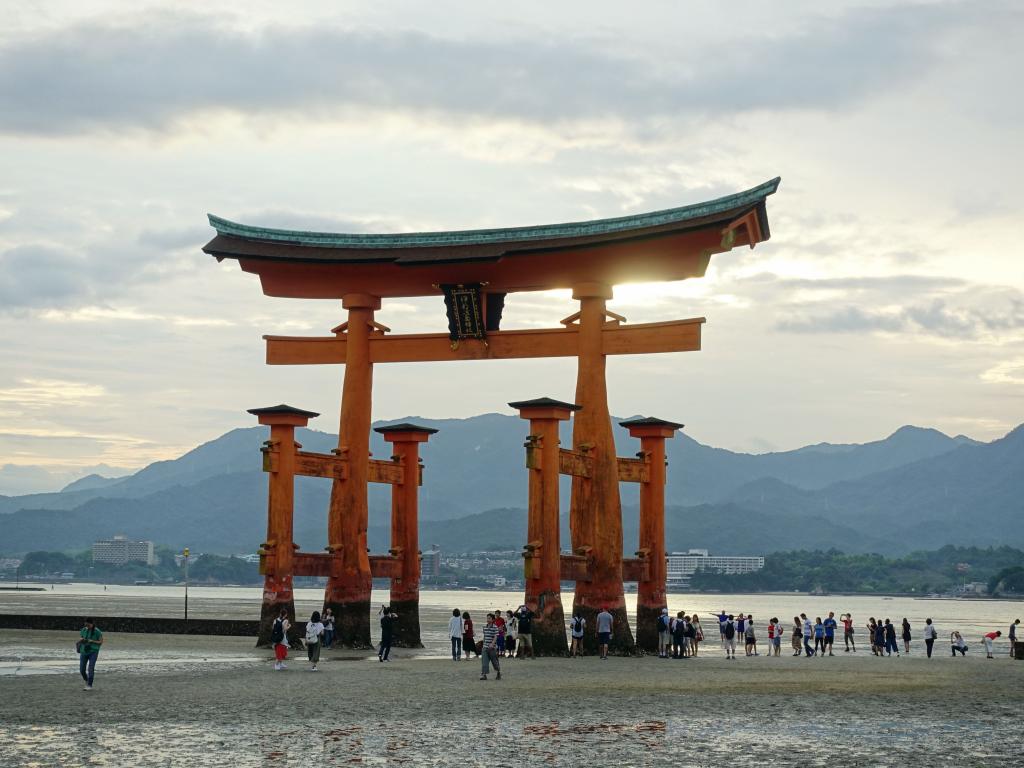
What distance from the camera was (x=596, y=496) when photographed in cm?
3400

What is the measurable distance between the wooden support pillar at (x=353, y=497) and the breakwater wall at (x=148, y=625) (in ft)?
32.9

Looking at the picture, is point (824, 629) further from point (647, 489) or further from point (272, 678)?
point (272, 678)

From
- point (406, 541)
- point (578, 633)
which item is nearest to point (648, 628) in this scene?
point (578, 633)

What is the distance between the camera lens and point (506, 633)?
3162 centimetres

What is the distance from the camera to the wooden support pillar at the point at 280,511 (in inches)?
1334

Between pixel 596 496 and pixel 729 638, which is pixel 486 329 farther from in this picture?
pixel 729 638

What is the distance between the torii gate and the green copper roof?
0.04 metres

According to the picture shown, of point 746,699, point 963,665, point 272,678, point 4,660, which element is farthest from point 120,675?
point 963,665

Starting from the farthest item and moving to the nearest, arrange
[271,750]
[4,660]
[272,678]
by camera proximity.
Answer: [4,660], [272,678], [271,750]

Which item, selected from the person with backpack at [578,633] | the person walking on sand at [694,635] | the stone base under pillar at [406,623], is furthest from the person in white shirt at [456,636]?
the person walking on sand at [694,635]

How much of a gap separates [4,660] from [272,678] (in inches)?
351

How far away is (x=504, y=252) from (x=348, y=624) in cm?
1125

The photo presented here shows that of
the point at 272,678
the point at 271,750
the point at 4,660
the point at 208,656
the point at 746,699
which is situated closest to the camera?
the point at 271,750

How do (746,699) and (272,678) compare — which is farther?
(272,678)
